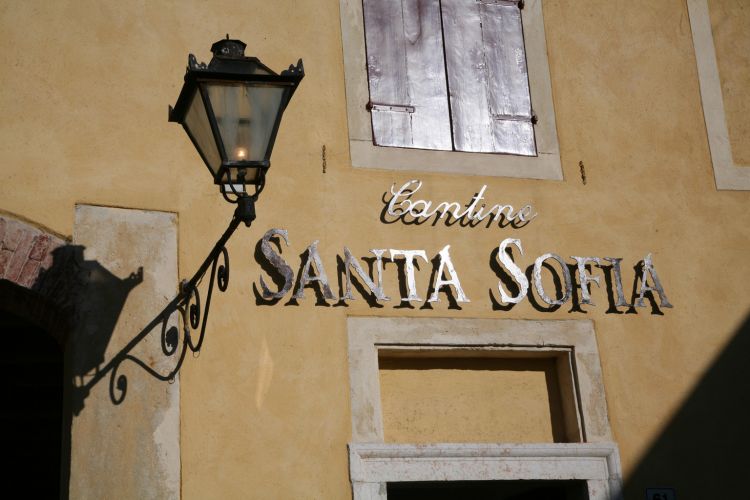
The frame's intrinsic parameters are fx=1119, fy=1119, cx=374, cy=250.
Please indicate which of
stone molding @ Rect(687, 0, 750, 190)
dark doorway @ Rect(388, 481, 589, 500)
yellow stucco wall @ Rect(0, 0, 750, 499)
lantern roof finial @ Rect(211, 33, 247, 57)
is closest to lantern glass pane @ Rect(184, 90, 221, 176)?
lantern roof finial @ Rect(211, 33, 247, 57)

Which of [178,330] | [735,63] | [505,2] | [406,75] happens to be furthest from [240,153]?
[735,63]

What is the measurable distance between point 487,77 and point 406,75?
1.81ft

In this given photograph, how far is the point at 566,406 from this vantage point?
261 inches

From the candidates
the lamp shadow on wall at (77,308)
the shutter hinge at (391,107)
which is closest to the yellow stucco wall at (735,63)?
the shutter hinge at (391,107)

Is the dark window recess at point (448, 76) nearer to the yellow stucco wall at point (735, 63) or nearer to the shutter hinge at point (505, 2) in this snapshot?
the shutter hinge at point (505, 2)

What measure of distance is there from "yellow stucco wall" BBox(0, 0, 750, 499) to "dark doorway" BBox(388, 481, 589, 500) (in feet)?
1.13

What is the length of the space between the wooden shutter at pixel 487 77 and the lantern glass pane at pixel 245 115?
2183 millimetres

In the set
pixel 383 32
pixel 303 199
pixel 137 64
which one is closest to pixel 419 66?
pixel 383 32

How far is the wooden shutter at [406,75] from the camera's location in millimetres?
6777

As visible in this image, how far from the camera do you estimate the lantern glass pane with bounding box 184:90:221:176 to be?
4.91 m

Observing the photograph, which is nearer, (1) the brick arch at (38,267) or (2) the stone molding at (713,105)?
(1) the brick arch at (38,267)

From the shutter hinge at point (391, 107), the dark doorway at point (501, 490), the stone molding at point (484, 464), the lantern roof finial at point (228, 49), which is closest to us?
the lantern roof finial at point (228, 49)

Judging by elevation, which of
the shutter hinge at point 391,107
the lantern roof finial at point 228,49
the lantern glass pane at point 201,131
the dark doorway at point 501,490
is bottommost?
the dark doorway at point 501,490

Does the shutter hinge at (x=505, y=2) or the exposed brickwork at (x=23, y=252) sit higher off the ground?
the shutter hinge at (x=505, y=2)
